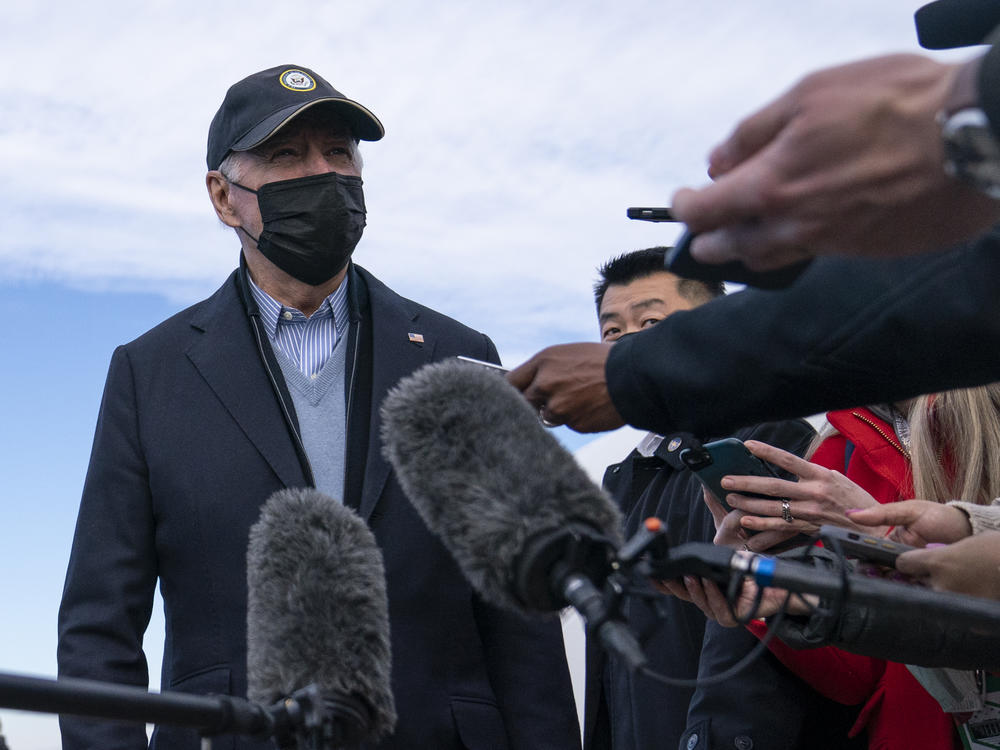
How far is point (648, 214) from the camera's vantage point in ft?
8.64

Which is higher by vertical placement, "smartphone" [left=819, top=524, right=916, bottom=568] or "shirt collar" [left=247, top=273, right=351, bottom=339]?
"shirt collar" [left=247, top=273, right=351, bottom=339]

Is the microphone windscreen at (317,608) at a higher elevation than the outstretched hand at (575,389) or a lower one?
lower

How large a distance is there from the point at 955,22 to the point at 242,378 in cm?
257

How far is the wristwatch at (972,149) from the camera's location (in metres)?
1.29

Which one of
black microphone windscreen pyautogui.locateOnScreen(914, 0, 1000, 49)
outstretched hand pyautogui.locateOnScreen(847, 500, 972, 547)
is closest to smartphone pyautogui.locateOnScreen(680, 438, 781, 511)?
outstretched hand pyautogui.locateOnScreen(847, 500, 972, 547)

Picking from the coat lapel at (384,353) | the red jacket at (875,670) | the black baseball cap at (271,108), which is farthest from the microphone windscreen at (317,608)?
the black baseball cap at (271,108)

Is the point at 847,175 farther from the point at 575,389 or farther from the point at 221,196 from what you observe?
the point at 221,196

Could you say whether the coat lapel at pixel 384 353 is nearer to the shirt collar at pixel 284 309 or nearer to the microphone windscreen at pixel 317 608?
the shirt collar at pixel 284 309

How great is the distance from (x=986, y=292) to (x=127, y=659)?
8.67 ft

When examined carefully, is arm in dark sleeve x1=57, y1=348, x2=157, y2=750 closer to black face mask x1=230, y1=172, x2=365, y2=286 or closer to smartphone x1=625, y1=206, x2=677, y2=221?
black face mask x1=230, y1=172, x2=365, y2=286

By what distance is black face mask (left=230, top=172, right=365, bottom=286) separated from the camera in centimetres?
421

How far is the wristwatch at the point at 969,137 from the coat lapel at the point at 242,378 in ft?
8.58

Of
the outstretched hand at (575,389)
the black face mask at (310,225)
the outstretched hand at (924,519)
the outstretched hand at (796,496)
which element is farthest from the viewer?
the black face mask at (310,225)

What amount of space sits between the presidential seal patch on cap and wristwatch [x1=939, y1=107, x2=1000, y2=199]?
339cm
